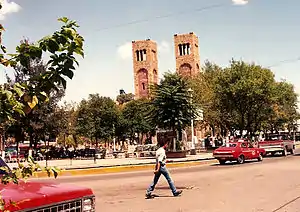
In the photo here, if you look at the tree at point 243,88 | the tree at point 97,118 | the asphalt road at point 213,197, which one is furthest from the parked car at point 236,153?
the tree at point 97,118

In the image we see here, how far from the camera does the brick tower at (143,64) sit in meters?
128

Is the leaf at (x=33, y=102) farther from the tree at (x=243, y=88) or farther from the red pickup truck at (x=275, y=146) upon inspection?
the tree at (x=243, y=88)

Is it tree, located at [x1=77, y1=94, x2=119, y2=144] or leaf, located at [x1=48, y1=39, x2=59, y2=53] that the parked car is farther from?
tree, located at [x1=77, y1=94, x2=119, y2=144]

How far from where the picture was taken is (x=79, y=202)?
13.9 ft

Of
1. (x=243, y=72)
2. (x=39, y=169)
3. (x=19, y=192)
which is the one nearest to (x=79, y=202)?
(x=19, y=192)

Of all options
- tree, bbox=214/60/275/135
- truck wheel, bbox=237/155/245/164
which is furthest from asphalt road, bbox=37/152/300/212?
tree, bbox=214/60/275/135

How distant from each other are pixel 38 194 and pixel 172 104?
29.7 m

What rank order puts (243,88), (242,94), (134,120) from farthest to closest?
1. (134,120)
2. (242,94)
3. (243,88)

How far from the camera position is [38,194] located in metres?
3.84

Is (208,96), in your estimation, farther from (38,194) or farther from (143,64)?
(143,64)

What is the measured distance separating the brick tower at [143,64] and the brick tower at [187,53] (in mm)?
7572

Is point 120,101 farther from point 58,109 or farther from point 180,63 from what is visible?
point 58,109

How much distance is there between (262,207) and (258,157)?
63.0 feet

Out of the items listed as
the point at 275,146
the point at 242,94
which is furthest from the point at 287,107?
the point at 275,146
